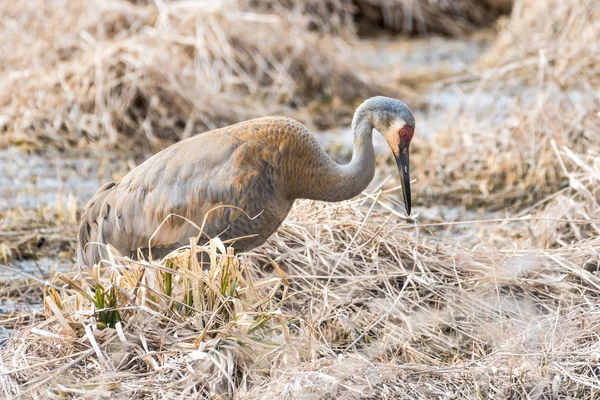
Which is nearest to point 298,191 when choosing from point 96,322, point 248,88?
point 96,322

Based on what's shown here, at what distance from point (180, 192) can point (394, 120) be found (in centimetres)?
100

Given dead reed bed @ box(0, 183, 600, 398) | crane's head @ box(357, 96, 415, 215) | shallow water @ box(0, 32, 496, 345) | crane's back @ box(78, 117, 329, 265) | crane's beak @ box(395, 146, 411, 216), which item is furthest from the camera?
shallow water @ box(0, 32, 496, 345)

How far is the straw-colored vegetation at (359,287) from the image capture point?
3.65 metres

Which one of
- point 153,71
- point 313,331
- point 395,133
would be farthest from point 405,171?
point 153,71

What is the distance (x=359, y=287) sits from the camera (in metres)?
4.48

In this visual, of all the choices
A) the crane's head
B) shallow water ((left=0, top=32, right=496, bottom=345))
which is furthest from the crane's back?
shallow water ((left=0, top=32, right=496, bottom=345))

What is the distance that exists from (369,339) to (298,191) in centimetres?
71

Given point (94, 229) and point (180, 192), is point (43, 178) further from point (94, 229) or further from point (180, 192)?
point (180, 192)

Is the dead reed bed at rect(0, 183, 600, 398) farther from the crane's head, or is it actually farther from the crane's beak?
the crane's head

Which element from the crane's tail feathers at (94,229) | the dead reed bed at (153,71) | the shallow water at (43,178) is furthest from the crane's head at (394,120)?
the dead reed bed at (153,71)

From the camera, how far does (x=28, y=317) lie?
14.5 feet

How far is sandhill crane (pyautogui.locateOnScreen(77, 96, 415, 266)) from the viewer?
4242 millimetres

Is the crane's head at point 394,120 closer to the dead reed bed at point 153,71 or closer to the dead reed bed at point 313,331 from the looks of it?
the dead reed bed at point 313,331

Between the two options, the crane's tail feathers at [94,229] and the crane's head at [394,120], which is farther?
the crane's tail feathers at [94,229]
